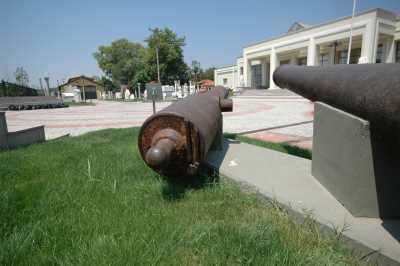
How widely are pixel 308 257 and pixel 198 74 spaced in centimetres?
6486

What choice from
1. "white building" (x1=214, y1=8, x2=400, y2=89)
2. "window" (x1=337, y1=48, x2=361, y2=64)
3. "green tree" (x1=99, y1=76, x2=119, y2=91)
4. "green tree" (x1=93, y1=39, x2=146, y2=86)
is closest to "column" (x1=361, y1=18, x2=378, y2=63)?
"white building" (x1=214, y1=8, x2=400, y2=89)

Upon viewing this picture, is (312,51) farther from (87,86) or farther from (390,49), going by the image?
(87,86)

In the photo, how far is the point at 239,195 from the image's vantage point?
8.09 ft

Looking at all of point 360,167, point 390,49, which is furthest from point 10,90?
point 390,49

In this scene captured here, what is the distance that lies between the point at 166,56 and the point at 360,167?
44132 millimetres

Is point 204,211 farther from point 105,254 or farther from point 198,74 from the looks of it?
point 198,74

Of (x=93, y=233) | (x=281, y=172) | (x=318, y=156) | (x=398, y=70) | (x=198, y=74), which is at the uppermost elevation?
(x=198, y=74)

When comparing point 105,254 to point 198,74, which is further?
point 198,74

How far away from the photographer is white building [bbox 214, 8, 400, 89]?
22616mm

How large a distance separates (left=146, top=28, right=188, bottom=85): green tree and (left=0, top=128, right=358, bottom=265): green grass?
42.2m

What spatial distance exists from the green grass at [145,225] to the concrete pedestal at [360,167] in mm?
395

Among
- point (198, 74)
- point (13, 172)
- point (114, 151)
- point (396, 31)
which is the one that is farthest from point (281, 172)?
point (198, 74)

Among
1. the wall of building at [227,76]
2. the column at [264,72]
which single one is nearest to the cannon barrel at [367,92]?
the column at [264,72]

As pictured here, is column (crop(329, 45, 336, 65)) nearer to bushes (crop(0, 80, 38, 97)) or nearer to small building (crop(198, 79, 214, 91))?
small building (crop(198, 79, 214, 91))
